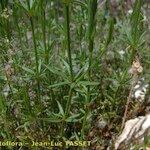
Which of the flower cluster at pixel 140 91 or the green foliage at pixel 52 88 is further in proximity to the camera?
the flower cluster at pixel 140 91

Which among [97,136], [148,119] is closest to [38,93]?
[97,136]

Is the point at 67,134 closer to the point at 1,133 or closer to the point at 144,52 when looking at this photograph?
the point at 1,133

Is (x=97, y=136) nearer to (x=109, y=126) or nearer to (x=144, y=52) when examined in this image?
(x=109, y=126)

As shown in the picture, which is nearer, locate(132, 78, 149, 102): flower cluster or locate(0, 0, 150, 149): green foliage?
locate(0, 0, 150, 149): green foliage

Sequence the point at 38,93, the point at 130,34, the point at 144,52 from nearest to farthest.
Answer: the point at 130,34 < the point at 38,93 < the point at 144,52

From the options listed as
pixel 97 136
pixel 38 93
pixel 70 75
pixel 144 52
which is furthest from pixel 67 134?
pixel 144 52

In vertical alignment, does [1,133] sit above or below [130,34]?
below

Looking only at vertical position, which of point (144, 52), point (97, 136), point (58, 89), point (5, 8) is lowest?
point (97, 136)

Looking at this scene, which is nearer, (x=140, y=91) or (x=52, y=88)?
(x=52, y=88)

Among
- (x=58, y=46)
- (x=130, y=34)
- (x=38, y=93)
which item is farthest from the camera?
(x=58, y=46)

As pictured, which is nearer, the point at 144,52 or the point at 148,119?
the point at 148,119

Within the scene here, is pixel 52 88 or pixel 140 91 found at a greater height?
pixel 52 88
